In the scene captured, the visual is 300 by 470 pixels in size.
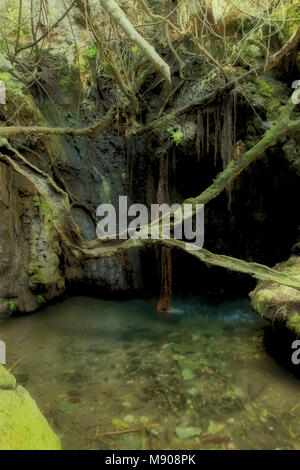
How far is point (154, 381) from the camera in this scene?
9.80 feet

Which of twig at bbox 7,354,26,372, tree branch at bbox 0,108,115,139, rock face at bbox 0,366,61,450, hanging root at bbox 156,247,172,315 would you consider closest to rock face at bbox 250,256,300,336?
hanging root at bbox 156,247,172,315

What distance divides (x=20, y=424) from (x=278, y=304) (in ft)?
9.62

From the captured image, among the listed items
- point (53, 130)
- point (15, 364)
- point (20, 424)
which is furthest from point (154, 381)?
point (53, 130)

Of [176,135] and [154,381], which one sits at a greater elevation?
[176,135]

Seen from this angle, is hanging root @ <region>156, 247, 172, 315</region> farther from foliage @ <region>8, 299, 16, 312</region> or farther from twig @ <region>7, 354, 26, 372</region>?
twig @ <region>7, 354, 26, 372</region>

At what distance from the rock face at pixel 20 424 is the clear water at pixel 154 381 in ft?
0.71

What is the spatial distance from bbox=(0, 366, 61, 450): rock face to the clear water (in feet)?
0.71

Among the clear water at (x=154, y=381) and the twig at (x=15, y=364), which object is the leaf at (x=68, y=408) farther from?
the twig at (x=15, y=364)

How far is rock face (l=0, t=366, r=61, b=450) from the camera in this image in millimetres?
1791

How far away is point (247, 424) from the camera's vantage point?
7.80ft

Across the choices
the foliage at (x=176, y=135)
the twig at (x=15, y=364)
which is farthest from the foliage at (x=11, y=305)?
the foliage at (x=176, y=135)

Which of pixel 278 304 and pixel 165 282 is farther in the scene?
pixel 165 282

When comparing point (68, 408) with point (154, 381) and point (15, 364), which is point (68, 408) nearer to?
point (154, 381)

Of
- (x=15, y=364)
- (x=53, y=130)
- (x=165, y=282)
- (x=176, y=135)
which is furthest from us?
(x=165, y=282)
